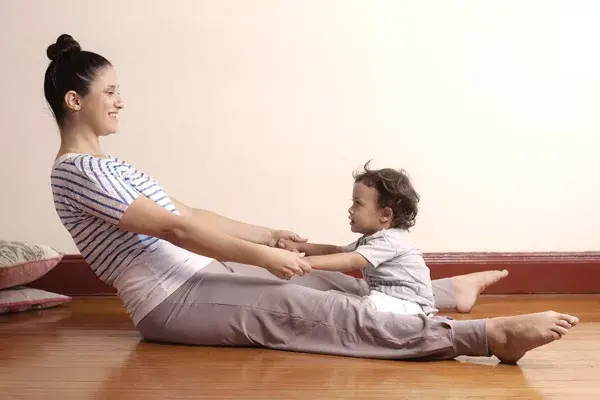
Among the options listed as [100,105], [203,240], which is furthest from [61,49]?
[203,240]

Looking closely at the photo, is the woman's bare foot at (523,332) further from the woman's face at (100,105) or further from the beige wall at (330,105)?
the beige wall at (330,105)

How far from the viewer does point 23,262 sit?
3074 millimetres

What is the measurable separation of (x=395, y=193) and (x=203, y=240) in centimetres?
69

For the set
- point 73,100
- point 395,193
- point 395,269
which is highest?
point 73,100

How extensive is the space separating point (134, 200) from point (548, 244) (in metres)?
1.94

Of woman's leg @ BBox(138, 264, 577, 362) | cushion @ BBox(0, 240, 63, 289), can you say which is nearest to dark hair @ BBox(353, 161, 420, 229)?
woman's leg @ BBox(138, 264, 577, 362)

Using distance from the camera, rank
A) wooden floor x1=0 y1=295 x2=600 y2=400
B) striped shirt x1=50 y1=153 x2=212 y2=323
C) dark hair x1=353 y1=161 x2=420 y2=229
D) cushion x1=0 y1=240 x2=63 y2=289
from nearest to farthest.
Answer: wooden floor x1=0 y1=295 x2=600 y2=400
striped shirt x1=50 y1=153 x2=212 y2=323
dark hair x1=353 y1=161 x2=420 y2=229
cushion x1=0 y1=240 x2=63 y2=289

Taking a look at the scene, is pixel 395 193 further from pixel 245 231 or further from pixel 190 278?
pixel 190 278

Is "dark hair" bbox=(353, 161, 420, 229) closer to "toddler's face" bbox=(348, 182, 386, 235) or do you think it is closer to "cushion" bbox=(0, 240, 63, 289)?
"toddler's face" bbox=(348, 182, 386, 235)

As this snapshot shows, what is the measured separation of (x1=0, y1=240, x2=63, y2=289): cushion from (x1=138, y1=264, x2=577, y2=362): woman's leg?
3.04 ft

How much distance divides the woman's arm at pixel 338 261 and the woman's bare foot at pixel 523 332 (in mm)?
498

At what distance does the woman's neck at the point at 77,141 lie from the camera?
7.53 feet

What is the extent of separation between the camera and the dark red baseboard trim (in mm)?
3400

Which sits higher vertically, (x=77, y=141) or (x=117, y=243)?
(x=77, y=141)
